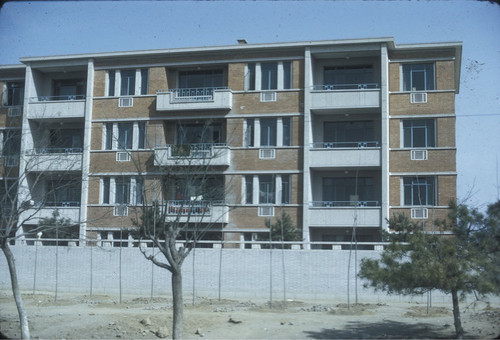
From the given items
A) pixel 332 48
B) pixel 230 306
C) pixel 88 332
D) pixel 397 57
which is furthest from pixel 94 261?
pixel 397 57

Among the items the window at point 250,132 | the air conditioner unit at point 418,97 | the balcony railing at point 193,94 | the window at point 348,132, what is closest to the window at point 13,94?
the balcony railing at point 193,94

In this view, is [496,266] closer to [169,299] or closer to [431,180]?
[169,299]

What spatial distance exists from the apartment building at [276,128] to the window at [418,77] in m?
0.05

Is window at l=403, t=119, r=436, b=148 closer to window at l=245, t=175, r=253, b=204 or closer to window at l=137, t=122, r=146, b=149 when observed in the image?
window at l=245, t=175, r=253, b=204

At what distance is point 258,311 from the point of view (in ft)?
70.3

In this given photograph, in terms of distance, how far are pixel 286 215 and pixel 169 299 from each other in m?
9.84

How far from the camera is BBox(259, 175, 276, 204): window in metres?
34.6

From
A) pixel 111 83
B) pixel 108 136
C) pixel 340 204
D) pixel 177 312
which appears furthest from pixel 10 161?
pixel 340 204

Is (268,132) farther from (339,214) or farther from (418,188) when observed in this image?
(418,188)

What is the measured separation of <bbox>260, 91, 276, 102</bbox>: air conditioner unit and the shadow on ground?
61.5 feet

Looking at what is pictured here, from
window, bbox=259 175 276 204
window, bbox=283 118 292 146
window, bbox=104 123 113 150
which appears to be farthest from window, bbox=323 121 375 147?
window, bbox=104 123 113 150

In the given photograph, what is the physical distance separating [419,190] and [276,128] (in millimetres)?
8168

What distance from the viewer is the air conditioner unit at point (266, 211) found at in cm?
3431

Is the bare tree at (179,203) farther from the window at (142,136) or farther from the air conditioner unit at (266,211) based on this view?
the air conditioner unit at (266,211)
